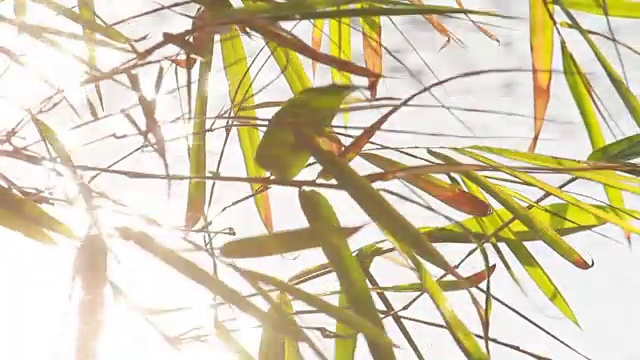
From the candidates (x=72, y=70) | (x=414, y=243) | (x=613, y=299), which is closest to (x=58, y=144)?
(x=72, y=70)

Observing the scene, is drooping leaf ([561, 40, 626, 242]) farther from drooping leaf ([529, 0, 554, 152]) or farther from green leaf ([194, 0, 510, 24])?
green leaf ([194, 0, 510, 24])

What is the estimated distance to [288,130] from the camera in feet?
0.78

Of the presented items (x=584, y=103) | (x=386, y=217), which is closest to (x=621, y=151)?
(x=584, y=103)

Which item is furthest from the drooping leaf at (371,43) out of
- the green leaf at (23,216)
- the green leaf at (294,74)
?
the green leaf at (23,216)

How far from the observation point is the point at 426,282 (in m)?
0.25

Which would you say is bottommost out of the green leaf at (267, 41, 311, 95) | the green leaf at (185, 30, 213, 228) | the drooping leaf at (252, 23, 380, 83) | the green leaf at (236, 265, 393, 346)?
the green leaf at (236, 265, 393, 346)

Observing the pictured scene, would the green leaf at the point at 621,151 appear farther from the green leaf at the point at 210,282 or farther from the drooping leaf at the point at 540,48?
the green leaf at the point at 210,282

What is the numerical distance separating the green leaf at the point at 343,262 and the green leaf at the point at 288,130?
20 millimetres

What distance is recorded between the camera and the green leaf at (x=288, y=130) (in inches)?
9.1

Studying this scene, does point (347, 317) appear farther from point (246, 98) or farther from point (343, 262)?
point (246, 98)

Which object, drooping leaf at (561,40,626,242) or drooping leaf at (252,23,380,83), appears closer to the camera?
drooping leaf at (252,23,380,83)

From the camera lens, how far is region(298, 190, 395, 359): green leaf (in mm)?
234

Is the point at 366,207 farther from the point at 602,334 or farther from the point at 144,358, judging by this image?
the point at 602,334

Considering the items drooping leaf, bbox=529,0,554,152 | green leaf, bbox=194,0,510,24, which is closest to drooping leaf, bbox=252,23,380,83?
green leaf, bbox=194,0,510,24
